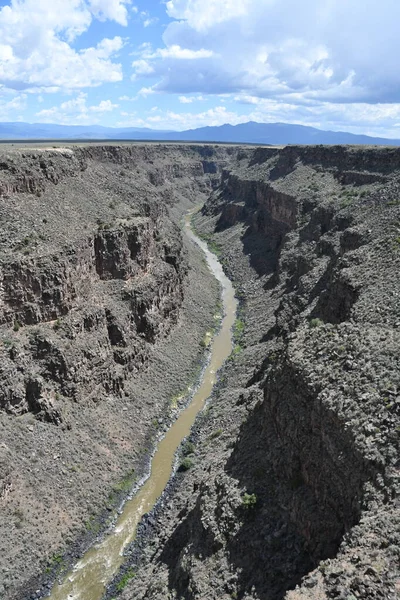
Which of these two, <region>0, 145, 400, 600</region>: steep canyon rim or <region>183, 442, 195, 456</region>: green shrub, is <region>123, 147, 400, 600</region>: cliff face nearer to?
<region>0, 145, 400, 600</region>: steep canyon rim

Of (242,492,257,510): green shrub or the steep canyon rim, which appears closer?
the steep canyon rim

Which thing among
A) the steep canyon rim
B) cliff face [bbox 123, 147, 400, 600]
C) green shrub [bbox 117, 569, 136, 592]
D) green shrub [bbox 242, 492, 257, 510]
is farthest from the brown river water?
green shrub [bbox 242, 492, 257, 510]

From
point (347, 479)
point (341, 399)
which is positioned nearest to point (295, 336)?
Result: point (341, 399)

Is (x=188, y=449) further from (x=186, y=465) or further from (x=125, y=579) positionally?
(x=125, y=579)

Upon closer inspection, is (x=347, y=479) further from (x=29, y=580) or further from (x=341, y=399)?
(x=29, y=580)

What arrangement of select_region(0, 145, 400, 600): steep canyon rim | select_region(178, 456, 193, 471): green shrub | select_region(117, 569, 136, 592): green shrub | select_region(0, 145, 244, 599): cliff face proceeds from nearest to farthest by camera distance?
select_region(0, 145, 400, 600): steep canyon rim < select_region(117, 569, 136, 592): green shrub < select_region(0, 145, 244, 599): cliff face < select_region(178, 456, 193, 471): green shrub

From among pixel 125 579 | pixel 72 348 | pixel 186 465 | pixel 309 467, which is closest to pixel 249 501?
pixel 309 467
